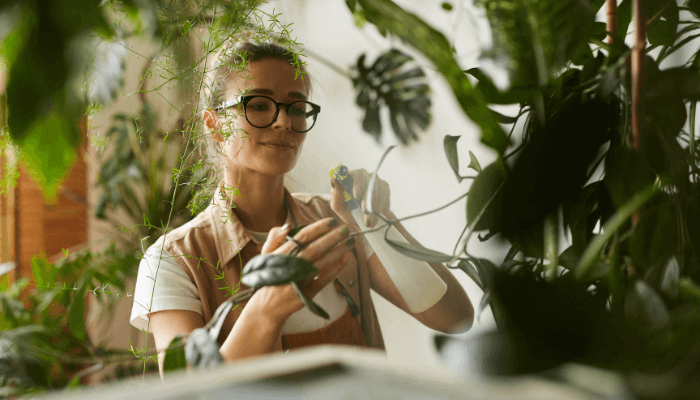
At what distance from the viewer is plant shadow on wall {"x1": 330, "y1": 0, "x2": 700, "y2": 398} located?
0.27 meters

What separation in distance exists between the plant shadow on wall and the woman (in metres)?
0.12

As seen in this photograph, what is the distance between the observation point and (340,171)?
0.54 meters

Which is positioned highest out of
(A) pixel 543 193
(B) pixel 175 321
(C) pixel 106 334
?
(A) pixel 543 193

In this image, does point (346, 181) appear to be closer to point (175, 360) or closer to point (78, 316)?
point (175, 360)

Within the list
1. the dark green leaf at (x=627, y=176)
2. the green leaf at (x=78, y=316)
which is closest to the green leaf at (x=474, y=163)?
the dark green leaf at (x=627, y=176)

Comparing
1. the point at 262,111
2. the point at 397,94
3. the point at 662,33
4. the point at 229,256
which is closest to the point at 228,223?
the point at 229,256

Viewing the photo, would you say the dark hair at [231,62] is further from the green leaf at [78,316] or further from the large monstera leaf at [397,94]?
the green leaf at [78,316]

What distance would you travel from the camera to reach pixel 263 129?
511mm

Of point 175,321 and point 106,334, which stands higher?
point 175,321

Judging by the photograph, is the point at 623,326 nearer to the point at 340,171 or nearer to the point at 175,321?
the point at 340,171

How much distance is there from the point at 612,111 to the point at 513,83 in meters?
0.09

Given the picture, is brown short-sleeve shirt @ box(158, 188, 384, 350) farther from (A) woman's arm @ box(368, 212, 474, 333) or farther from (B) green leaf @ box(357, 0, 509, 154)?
(B) green leaf @ box(357, 0, 509, 154)

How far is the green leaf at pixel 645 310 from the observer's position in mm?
260

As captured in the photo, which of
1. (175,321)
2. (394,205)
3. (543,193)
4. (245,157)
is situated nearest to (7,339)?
(175,321)
